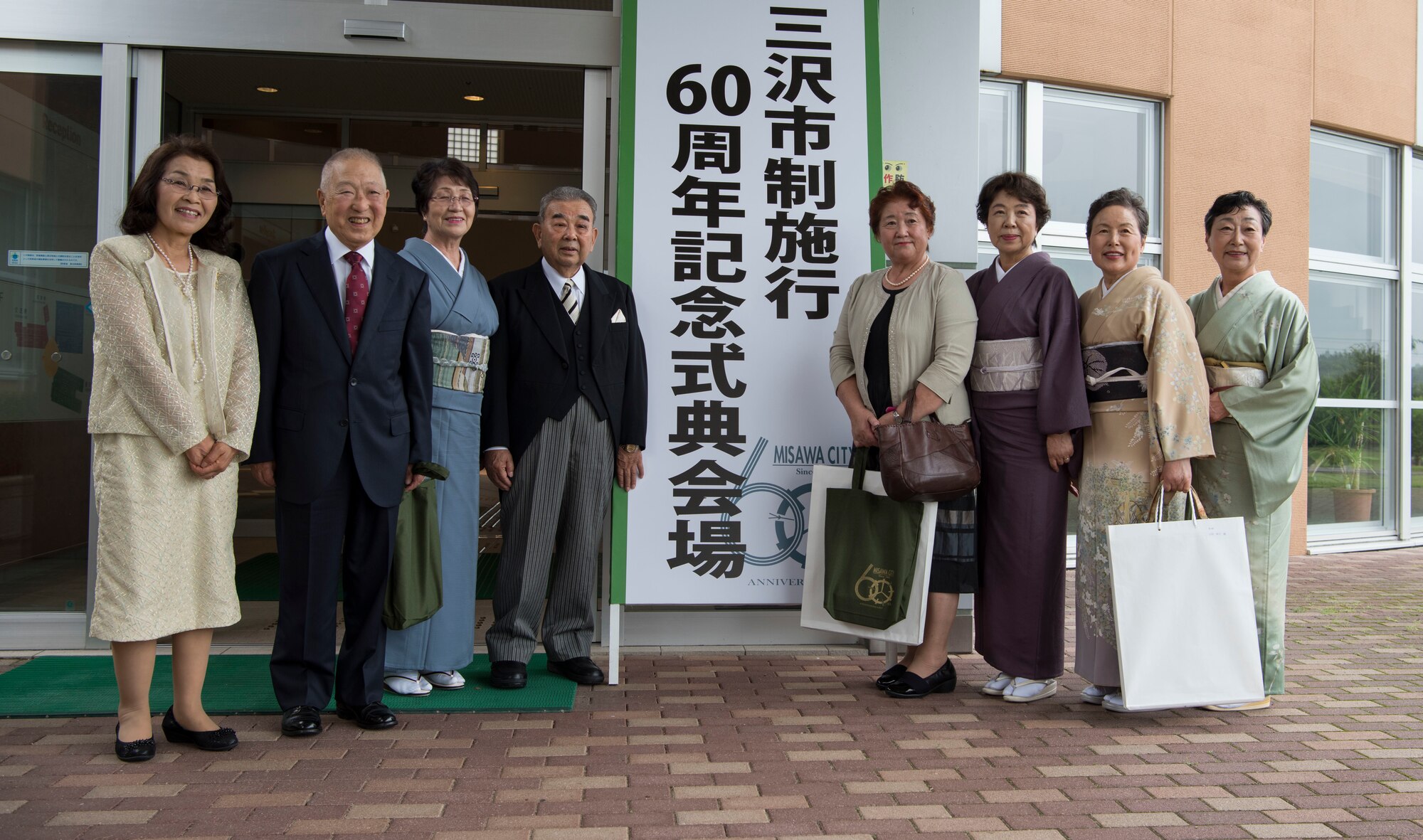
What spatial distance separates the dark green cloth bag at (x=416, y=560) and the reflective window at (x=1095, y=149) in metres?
4.35

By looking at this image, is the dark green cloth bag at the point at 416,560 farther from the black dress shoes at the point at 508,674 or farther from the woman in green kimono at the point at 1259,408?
the woman in green kimono at the point at 1259,408

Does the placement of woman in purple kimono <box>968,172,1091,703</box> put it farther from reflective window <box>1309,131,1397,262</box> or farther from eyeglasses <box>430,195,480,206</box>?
reflective window <box>1309,131,1397,262</box>

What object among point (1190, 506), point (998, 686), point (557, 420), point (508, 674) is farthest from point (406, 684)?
point (1190, 506)

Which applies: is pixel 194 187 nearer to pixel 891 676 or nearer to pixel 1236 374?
pixel 891 676

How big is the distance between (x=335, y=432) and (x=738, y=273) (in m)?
1.52

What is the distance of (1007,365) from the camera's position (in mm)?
3324

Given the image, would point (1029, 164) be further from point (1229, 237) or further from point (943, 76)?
point (1229, 237)

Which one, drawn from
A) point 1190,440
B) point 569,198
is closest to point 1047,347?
point 1190,440

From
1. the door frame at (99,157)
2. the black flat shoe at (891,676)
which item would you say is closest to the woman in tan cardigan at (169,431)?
the door frame at (99,157)

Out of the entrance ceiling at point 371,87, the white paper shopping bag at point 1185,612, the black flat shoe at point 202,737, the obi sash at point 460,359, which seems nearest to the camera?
the black flat shoe at point 202,737

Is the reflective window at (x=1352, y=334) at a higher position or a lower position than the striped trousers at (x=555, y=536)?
higher

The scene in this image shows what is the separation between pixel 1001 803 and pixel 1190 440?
4.44ft

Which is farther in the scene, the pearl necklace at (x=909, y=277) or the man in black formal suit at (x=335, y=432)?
the pearl necklace at (x=909, y=277)

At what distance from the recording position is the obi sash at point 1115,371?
10.5 ft
